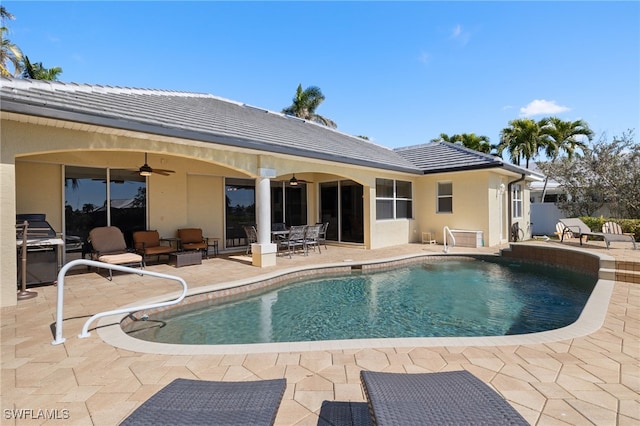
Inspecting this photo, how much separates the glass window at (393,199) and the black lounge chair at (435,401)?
11.2 m

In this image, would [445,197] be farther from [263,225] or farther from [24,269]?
[24,269]

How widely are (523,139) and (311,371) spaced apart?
94.3ft

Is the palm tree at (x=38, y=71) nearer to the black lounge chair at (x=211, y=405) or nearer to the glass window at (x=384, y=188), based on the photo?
the glass window at (x=384, y=188)

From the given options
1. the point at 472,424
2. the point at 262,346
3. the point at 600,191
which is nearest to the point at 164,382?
the point at 262,346

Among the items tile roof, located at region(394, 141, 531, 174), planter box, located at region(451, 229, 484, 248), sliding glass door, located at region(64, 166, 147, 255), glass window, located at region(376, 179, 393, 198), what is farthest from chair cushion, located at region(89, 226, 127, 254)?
planter box, located at region(451, 229, 484, 248)

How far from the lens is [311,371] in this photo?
3.16 m

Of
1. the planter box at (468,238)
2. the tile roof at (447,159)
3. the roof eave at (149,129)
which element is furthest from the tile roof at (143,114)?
the planter box at (468,238)

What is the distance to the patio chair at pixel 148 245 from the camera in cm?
891

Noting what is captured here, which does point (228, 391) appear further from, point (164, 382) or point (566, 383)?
point (566, 383)

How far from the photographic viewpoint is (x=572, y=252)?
939cm

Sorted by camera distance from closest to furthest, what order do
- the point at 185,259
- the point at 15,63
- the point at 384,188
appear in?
the point at 185,259, the point at 384,188, the point at 15,63

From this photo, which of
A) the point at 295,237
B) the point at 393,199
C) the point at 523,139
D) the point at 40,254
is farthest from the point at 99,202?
the point at 523,139

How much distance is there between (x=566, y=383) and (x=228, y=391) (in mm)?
3096

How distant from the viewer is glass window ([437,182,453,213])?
14.0 m
